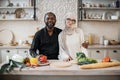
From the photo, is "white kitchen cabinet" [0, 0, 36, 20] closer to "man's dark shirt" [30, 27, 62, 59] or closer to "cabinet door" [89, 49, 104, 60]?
"cabinet door" [89, 49, 104, 60]

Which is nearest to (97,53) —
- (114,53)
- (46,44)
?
(114,53)

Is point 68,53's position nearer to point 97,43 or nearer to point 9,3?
point 97,43

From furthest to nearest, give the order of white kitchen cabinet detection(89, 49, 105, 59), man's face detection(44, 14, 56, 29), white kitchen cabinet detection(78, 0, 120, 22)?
white kitchen cabinet detection(78, 0, 120, 22) < white kitchen cabinet detection(89, 49, 105, 59) < man's face detection(44, 14, 56, 29)

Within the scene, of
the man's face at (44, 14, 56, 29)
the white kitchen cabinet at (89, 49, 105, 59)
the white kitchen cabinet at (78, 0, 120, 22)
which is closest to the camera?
the man's face at (44, 14, 56, 29)

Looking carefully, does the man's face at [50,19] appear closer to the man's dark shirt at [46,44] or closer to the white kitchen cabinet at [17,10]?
the man's dark shirt at [46,44]

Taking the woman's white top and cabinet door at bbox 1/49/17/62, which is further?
cabinet door at bbox 1/49/17/62

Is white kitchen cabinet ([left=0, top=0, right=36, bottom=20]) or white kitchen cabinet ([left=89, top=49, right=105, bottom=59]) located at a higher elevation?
white kitchen cabinet ([left=0, top=0, right=36, bottom=20])

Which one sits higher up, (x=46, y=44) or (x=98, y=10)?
(x=98, y=10)

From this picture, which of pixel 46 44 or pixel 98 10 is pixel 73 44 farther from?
pixel 98 10

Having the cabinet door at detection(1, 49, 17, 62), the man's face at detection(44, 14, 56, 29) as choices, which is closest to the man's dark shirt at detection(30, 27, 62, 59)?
the man's face at detection(44, 14, 56, 29)

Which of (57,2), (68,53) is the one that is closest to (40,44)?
(68,53)

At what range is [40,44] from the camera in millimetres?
3145

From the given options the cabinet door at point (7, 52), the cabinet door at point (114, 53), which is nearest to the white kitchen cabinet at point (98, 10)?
the cabinet door at point (114, 53)

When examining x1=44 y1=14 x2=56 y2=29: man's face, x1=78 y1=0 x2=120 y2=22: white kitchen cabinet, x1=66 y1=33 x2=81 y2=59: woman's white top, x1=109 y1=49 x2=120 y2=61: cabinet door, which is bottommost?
x1=109 y1=49 x2=120 y2=61: cabinet door
